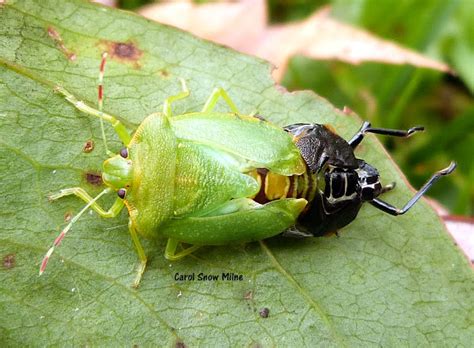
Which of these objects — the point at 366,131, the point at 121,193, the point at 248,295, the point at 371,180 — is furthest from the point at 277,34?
the point at 248,295

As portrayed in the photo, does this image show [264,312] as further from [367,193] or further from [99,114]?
[99,114]

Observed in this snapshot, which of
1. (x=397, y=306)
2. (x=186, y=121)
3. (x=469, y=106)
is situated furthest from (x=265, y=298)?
(x=469, y=106)

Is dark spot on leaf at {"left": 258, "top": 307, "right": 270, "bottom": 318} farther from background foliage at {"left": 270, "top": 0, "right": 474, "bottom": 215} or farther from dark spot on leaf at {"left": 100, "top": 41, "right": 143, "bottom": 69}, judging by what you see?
background foliage at {"left": 270, "top": 0, "right": 474, "bottom": 215}

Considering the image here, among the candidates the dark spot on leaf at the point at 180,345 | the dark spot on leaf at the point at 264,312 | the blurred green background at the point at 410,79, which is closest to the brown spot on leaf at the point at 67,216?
the dark spot on leaf at the point at 180,345

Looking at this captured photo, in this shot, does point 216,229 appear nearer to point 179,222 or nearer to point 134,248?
point 179,222

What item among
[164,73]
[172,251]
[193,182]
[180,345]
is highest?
[164,73]

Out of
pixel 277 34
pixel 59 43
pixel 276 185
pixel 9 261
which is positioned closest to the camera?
pixel 9 261

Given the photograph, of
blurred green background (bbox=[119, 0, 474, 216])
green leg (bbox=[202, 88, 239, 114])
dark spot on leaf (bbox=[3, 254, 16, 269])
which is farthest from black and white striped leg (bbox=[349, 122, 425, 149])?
dark spot on leaf (bbox=[3, 254, 16, 269])
